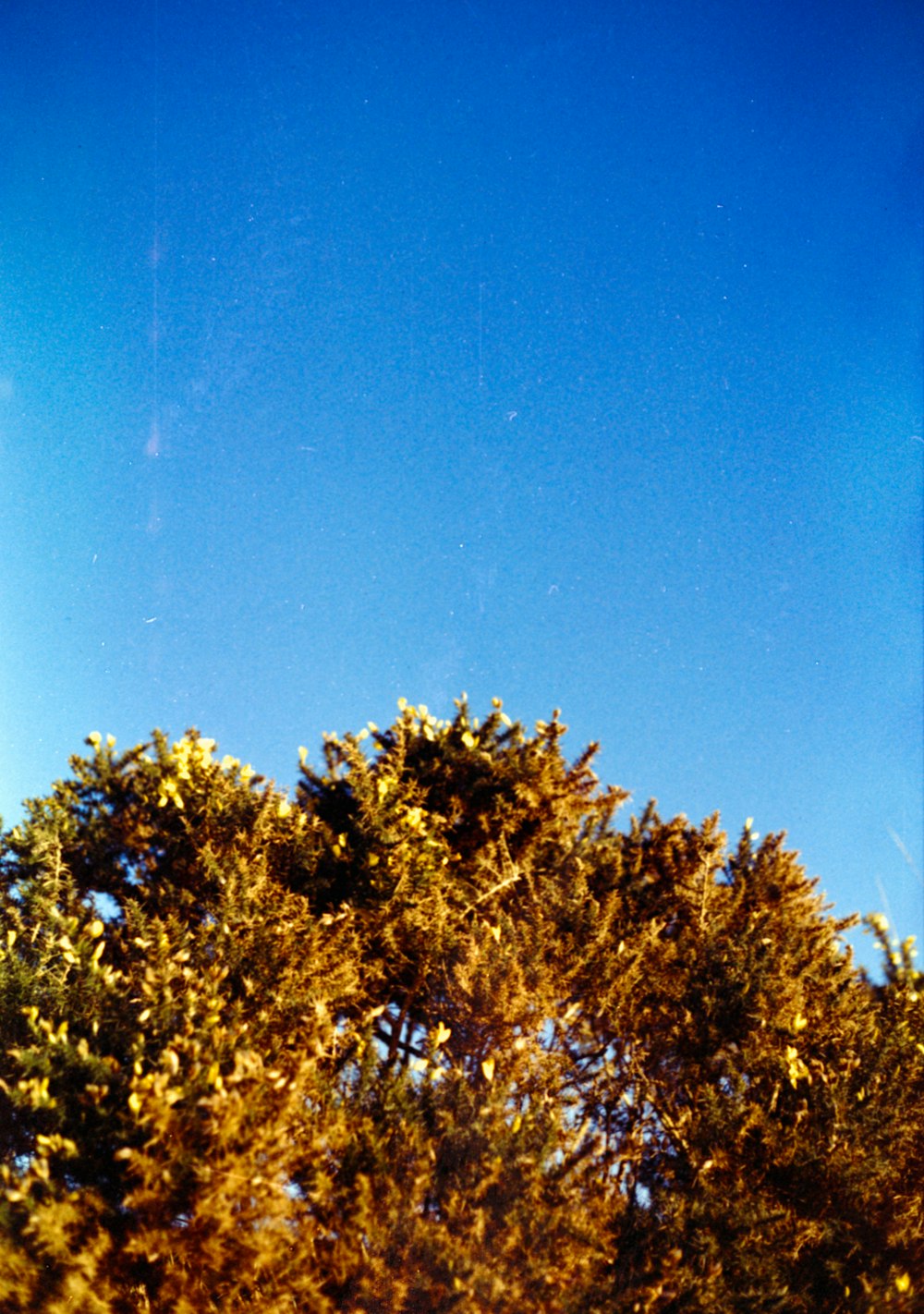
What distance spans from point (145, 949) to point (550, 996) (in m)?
2.79

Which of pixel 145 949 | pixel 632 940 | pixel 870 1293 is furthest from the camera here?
pixel 632 940

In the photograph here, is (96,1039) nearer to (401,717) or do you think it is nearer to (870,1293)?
(401,717)

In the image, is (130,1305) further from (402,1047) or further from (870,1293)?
(870,1293)

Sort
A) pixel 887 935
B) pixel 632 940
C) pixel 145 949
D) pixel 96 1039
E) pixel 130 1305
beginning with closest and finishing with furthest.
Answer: pixel 130 1305
pixel 96 1039
pixel 145 949
pixel 632 940
pixel 887 935

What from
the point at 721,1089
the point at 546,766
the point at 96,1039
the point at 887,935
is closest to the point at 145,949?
the point at 96,1039

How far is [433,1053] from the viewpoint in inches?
213

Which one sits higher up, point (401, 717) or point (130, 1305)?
point (401, 717)

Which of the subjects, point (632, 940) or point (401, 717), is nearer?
point (632, 940)

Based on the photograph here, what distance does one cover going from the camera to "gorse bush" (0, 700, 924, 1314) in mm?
4449

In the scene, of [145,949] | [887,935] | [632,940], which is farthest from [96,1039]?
[887,935]

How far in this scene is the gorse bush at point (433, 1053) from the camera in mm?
4449

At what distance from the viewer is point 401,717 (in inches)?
302

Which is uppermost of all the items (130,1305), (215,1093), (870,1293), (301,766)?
(301,766)

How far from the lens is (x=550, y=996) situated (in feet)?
20.4
